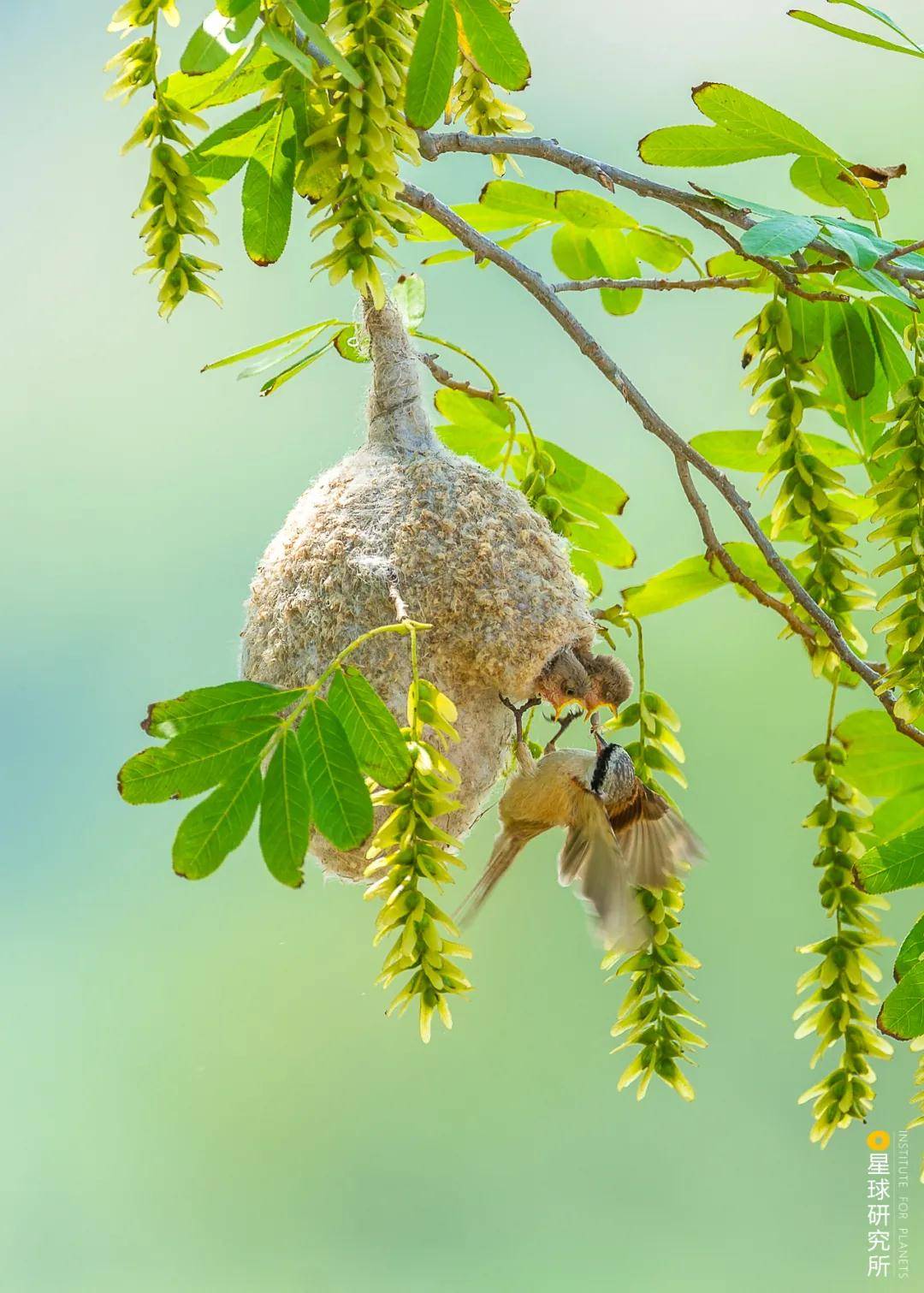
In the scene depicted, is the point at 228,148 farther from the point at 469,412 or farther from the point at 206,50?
the point at 469,412

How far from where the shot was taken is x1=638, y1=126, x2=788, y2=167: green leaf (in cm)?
113

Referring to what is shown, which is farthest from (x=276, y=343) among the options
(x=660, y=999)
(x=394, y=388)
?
(x=660, y=999)

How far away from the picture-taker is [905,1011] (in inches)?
39.2

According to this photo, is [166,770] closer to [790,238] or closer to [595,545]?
[790,238]

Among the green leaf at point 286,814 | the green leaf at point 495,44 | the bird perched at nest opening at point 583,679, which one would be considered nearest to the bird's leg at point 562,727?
the bird perched at nest opening at point 583,679

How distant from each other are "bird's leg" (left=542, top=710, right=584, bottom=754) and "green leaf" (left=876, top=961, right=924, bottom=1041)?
0.48m

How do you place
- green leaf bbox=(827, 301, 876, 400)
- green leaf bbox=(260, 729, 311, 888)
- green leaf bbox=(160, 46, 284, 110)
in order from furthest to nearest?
green leaf bbox=(827, 301, 876, 400) → green leaf bbox=(160, 46, 284, 110) → green leaf bbox=(260, 729, 311, 888)

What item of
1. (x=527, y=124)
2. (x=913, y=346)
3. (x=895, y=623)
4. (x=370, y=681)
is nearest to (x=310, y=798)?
(x=370, y=681)

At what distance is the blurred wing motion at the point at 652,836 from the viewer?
1247 mm

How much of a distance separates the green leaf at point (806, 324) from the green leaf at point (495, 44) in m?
0.35

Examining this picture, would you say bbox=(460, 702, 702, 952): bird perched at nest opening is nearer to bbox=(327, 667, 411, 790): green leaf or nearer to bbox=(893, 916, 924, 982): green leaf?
bbox=(893, 916, 924, 982): green leaf

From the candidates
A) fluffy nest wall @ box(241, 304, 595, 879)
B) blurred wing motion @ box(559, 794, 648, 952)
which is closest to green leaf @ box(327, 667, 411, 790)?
fluffy nest wall @ box(241, 304, 595, 879)

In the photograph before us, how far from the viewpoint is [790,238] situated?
976mm

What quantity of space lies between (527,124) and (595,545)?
0.47 metres
